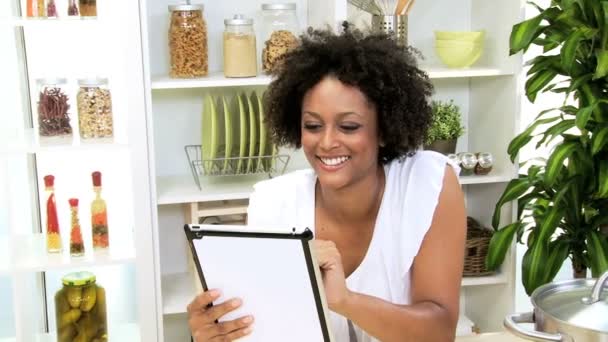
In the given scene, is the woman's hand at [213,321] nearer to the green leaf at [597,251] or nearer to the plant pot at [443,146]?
the green leaf at [597,251]

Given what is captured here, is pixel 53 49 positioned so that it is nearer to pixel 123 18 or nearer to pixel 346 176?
pixel 123 18

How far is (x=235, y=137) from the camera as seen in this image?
8.86 feet

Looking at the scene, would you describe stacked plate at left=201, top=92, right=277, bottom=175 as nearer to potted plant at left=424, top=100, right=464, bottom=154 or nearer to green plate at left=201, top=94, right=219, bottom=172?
green plate at left=201, top=94, right=219, bottom=172

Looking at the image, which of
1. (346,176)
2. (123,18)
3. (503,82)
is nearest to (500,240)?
(503,82)

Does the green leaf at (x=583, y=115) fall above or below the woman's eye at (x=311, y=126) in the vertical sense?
below

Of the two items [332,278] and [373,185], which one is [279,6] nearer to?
[373,185]

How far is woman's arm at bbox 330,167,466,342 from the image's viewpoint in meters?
1.49

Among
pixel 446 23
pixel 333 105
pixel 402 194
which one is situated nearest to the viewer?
pixel 333 105

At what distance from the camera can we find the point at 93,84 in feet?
7.89

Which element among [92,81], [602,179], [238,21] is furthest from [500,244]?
[92,81]

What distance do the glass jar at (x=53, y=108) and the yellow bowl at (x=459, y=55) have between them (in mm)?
1284

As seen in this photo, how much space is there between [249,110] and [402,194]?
0.98 meters

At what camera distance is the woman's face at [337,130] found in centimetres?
162

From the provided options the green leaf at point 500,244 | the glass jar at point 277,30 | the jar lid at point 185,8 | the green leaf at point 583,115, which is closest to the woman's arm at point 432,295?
the green leaf at point 583,115
